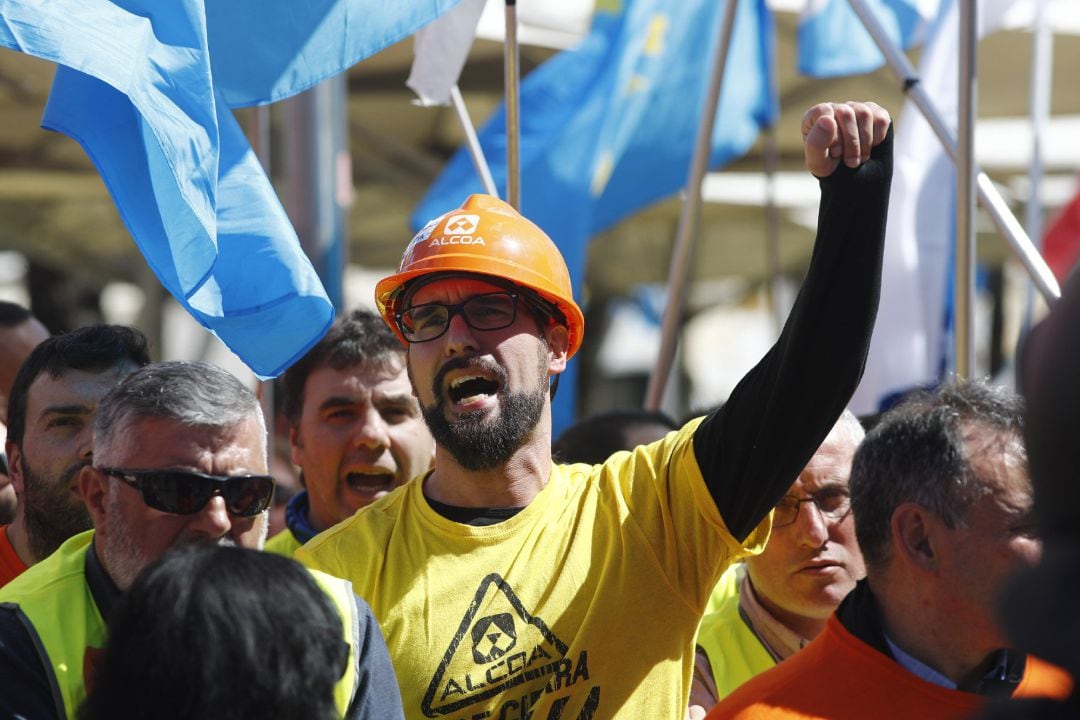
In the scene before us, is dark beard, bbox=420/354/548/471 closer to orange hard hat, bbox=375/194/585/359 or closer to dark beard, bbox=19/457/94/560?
orange hard hat, bbox=375/194/585/359

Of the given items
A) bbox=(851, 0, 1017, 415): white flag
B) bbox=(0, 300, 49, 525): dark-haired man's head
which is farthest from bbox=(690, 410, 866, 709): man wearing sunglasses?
bbox=(0, 300, 49, 525): dark-haired man's head

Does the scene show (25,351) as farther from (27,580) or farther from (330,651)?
(330,651)

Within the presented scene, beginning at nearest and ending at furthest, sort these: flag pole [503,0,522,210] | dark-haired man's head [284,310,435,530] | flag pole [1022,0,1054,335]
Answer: flag pole [503,0,522,210], dark-haired man's head [284,310,435,530], flag pole [1022,0,1054,335]

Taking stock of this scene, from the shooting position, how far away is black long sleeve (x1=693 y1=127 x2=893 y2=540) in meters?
2.54

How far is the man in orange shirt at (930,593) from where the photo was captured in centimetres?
255

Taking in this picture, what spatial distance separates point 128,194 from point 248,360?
1.49 ft

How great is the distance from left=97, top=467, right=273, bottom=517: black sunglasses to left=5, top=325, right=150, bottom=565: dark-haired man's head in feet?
2.04

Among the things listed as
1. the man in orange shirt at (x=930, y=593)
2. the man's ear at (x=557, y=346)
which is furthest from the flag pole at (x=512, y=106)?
the man in orange shirt at (x=930, y=593)

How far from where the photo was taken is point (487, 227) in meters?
2.99

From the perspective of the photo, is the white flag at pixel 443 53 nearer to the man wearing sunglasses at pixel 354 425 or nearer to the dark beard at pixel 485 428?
the man wearing sunglasses at pixel 354 425

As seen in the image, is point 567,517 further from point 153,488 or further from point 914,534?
point 153,488

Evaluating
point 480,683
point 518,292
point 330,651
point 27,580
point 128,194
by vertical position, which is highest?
point 128,194

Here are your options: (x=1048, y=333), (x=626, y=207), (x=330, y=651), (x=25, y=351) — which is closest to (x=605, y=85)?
(x=626, y=207)

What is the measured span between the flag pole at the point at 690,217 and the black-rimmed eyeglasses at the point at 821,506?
143cm
